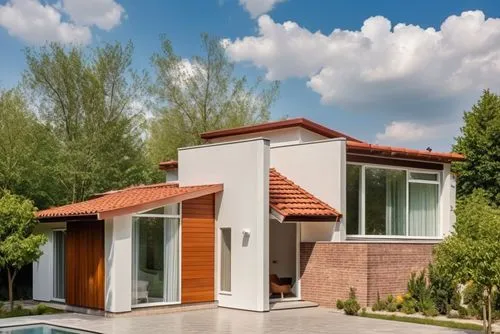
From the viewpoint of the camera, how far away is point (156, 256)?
18.4 metres

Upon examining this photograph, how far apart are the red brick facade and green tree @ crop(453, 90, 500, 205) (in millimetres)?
16703

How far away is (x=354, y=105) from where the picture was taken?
883 inches

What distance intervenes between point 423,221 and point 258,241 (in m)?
7.27

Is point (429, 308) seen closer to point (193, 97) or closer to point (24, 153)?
point (24, 153)

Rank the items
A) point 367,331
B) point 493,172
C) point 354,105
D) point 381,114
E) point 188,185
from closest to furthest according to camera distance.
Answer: point 367,331 < point 188,185 < point 354,105 < point 381,114 < point 493,172

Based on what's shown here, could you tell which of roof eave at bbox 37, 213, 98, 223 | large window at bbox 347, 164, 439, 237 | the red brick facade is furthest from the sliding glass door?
large window at bbox 347, 164, 439, 237

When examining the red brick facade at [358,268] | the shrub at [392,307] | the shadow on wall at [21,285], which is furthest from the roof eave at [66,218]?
the shrub at [392,307]

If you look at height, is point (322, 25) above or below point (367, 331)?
above

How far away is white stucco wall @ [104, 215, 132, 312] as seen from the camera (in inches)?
674

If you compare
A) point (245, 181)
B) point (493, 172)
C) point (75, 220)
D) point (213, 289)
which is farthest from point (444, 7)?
point (493, 172)

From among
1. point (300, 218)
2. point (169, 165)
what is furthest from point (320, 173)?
point (169, 165)

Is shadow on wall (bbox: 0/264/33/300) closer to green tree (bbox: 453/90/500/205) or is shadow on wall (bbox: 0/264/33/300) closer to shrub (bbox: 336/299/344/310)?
shrub (bbox: 336/299/344/310)

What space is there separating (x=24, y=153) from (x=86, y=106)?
4.04 meters

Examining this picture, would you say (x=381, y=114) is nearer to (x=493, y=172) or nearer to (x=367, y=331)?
(x=367, y=331)
